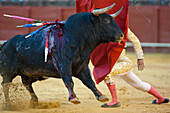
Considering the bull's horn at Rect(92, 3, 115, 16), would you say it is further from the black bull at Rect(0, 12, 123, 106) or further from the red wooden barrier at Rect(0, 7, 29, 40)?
the red wooden barrier at Rect(0, 7, 29, 40)

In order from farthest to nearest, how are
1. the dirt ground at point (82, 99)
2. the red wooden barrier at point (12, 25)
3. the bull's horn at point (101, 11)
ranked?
the red wooden barrier at point (12, 25), the dirt ground at point (82, 99), the bull's horn at point (101, 11)

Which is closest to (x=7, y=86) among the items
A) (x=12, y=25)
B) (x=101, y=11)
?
(x=101, y=11)

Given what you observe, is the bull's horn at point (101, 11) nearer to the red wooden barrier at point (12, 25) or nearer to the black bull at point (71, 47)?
the black bull at point (71, 47)

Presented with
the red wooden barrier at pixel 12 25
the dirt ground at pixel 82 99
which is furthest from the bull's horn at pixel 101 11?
the red wooden barrier at pixel 12 25

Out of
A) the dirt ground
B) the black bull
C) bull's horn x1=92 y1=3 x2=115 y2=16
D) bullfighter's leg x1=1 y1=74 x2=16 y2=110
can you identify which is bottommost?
the dirt ground

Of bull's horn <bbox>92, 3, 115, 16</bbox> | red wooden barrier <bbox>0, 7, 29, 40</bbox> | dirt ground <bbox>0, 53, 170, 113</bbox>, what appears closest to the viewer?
bull's horn <bbox>92, 3, 115, 16</bbox>

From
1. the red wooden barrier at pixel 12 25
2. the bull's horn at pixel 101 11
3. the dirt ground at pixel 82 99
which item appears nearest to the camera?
the bull's horn at pixel 101 11

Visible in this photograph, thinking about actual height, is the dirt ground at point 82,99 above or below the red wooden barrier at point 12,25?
below

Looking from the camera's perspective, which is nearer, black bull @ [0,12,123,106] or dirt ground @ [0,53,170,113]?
black bull @ [0,12,123,106]

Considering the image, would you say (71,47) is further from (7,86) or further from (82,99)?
(82,99)

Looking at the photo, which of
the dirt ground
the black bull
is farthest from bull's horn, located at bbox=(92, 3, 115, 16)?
the dirt ground

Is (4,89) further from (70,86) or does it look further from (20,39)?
(70,86)

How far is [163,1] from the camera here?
1178cm

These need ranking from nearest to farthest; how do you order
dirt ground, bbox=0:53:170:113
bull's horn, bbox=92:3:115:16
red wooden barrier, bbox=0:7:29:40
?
bull's horn, bbox=92:3:115:16 → dirt ground, bbox=0:53:170:113 → red wooden barrier, bbox=0:7:29:40
